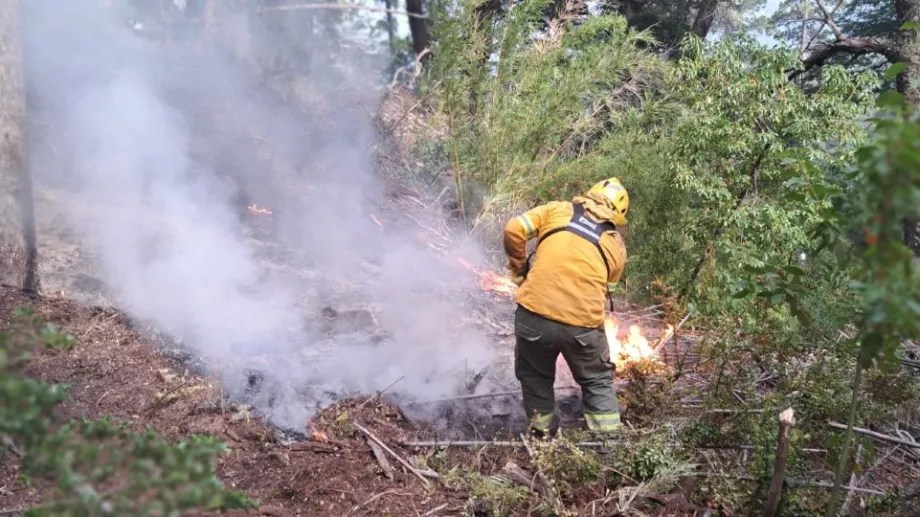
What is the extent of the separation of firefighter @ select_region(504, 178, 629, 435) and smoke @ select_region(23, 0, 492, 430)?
0.99m

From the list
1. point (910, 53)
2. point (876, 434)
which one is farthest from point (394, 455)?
point (910, 53)

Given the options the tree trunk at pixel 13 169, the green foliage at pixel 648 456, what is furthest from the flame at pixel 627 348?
the tree trunk at pixel 13 169

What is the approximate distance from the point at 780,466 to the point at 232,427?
3084 millimetres

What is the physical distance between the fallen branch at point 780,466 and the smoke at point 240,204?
2555mm

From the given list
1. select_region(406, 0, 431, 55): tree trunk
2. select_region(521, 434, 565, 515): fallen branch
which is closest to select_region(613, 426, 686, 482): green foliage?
select_region(521, 434, 565, 515): fallen branch

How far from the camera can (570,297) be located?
13.4ft

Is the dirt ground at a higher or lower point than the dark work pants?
lower

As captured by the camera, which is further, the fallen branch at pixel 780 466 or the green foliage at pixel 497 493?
the green foliage at pixel 497 493

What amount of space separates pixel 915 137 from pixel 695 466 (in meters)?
2.33

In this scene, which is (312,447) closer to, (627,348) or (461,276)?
(627,348)

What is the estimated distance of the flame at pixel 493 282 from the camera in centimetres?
736

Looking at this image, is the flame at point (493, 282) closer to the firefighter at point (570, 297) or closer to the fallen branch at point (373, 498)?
the firefighter at point (570, 297)

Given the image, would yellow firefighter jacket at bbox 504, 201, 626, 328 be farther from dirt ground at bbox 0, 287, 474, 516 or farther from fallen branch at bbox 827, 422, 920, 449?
fallen branch at bbox 827, 422, 920, 449

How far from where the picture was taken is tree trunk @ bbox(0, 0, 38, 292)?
16.8 feet
